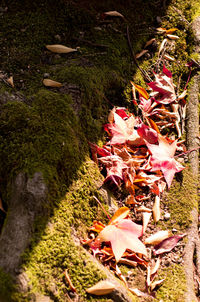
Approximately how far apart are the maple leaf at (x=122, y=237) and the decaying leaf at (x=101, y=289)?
15cm

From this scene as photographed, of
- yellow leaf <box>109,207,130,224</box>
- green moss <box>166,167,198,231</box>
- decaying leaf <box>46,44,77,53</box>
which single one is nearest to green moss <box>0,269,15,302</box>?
yellow leaf <box>109,207,130,224</box>

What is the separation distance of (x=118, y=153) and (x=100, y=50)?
0.99 meters

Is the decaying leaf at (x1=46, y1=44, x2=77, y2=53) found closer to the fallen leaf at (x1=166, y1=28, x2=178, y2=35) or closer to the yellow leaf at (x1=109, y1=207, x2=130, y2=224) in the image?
the fallen leaf at (x1=166, y1=28, x2=178, y2=35)

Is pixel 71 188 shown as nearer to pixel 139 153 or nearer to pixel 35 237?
pixel 35 237

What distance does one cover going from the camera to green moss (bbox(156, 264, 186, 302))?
1917mm

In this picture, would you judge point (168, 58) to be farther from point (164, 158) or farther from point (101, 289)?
point (101, 289)

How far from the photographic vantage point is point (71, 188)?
1868 millimetres

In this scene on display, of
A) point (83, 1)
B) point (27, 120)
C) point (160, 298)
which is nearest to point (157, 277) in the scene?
point (160, 298)

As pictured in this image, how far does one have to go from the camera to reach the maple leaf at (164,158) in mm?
2193

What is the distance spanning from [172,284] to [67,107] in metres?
1.42

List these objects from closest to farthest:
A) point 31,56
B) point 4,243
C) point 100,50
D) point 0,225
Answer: point 4,243, point 0,225, point 31,56, point 100,50

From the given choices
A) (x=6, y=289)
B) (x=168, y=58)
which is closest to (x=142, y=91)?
(x=168, y=58)

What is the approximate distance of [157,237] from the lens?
2096mm

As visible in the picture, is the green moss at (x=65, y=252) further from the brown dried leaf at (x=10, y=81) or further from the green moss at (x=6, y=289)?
the brown dried leaf at (x=10, y=81)
